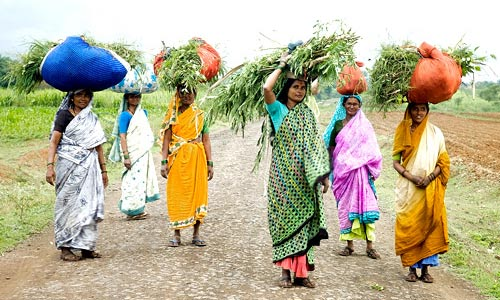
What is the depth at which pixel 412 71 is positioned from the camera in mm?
7086

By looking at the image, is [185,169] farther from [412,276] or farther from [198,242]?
[412,276]

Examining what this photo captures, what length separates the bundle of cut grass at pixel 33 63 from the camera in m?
7.86

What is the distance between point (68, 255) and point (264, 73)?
3.01 metres

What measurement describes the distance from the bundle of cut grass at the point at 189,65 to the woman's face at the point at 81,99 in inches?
37.0

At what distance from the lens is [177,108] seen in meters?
8.41

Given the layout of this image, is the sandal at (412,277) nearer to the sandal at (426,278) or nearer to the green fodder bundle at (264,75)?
the sandal at (426,278)

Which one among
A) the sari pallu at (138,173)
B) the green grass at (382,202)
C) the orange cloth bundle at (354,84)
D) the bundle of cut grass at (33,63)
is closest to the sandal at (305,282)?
the green grass at (382,202)

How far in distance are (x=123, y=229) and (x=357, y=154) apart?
134 inches

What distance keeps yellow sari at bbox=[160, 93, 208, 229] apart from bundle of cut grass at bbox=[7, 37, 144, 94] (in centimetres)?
88

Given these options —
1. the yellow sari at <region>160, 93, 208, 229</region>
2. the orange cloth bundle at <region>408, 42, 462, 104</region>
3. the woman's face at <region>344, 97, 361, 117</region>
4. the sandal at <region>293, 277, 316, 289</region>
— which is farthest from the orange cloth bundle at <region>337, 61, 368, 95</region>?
the sandal at <region>293, 277, 316, 289</region>

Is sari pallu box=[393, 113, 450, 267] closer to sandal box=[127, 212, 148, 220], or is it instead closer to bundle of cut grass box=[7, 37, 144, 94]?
bundle of cut grass box=[7, 37, 144, 94]

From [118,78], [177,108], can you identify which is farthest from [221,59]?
[118,78]

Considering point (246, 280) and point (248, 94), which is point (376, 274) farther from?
point (248, 94)

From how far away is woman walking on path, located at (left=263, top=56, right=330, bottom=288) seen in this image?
6539 millimetres
